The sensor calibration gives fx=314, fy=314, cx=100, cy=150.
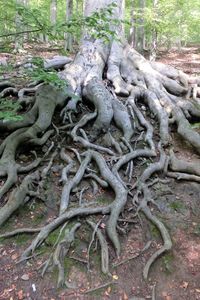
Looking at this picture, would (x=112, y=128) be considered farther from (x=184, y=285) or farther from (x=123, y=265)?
(x=184, y=285)

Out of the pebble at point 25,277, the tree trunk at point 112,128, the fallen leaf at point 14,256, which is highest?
the tree trunk at point 112,128

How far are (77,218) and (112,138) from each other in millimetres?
2187

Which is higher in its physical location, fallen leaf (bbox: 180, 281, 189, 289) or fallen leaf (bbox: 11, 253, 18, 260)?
fallen leaf (bbox: 11, 253, 18, 260)

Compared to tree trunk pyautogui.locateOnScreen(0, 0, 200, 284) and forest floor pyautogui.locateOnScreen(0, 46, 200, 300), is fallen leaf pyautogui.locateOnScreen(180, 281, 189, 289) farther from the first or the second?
tree trunk pyautogui.locateOnScreen(0, 0, 200, 284)

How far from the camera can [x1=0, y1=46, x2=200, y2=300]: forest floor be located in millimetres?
3854

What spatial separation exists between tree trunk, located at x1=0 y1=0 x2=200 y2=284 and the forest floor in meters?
0.17

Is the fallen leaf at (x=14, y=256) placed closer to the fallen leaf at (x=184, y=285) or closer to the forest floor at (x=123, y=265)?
the forest floor at (x=123, y=265)

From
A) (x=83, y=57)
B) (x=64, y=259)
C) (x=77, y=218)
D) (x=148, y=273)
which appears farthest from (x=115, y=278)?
(x=83, y=57)

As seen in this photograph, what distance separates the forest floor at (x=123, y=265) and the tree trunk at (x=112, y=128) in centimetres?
17

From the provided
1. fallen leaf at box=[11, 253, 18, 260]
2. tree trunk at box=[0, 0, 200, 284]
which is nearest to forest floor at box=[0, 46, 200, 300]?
fallen leaf at box=[11, 253, 18, 260]

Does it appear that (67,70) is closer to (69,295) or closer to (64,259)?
(64,259)

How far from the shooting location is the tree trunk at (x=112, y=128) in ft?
16.6

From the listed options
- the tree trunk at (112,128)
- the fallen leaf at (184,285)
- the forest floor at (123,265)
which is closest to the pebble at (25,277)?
the forest floor at (123,265)

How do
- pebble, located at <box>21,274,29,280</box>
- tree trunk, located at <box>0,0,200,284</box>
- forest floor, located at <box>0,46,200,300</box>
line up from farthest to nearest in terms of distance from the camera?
tree trunk, located at <box>0,0,200,284</box> < pebble, located at <box>21,274,29,280</box> < forest floor, located at <box>0,46,200,300</box>
